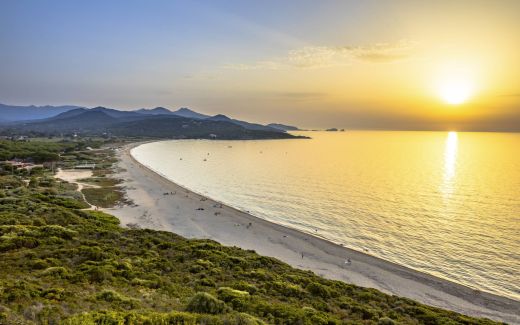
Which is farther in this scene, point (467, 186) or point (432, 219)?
point (467, 186)

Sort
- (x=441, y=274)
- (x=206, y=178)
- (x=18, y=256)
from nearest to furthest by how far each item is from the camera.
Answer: (x=18, y=256) < (x=441, y=274) < (x=206, y=178)

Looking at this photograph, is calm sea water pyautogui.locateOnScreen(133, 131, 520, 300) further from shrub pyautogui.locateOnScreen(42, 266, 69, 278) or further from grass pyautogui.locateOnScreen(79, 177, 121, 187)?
shrub pyautogui.locateOnScreen(42, 266, 69, 278)

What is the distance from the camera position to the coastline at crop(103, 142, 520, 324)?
81.9 feet

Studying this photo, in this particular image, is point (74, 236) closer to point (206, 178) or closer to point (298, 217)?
point (298, 217)

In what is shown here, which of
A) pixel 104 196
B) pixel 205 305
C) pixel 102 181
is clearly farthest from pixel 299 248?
pixel 102 181

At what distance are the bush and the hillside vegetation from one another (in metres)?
0.04

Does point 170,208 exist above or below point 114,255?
below

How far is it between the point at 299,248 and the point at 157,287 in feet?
71.4

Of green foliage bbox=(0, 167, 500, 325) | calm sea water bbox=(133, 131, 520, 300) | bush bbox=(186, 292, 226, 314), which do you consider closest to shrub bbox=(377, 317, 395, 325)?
green foliage bbox=(0, 167, 500, 325)

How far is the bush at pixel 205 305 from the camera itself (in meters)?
13.2

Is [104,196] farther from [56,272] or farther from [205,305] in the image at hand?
[205,305]

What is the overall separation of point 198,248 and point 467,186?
82197mm

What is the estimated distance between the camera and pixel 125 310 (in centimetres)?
1228

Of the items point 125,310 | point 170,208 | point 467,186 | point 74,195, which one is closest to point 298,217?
point 170,208
